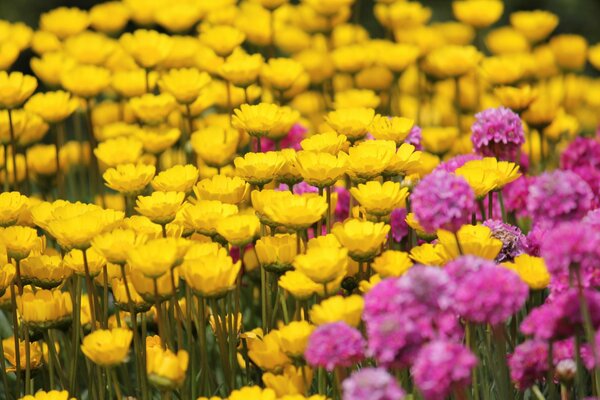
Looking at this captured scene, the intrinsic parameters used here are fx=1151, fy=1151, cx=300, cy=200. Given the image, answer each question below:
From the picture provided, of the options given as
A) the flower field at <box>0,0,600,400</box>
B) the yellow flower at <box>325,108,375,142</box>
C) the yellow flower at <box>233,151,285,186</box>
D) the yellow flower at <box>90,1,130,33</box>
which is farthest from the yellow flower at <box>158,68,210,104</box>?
the yellow flower at <box>90,1,130,33</box>

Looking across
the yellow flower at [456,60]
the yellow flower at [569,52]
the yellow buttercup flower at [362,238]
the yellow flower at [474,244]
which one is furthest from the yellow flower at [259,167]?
the yellow flower at [569,52]

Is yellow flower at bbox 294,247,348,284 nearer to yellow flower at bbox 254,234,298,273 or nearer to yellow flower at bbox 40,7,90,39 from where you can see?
yellow flower at bbox 254,234,298,273

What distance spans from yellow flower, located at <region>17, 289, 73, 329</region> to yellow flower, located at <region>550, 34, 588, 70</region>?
2.33 metres

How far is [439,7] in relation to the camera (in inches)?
259

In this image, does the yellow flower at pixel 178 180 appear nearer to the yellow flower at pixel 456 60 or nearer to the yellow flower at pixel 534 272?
the yellow flower at pixel 534 272

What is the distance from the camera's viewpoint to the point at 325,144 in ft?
7.66

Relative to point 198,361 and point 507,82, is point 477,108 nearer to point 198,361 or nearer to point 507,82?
point 507,82

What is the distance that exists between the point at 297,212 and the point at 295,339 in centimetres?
27

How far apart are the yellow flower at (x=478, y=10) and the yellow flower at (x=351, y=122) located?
128cm


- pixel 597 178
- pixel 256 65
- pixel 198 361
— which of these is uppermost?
pixel 256 65

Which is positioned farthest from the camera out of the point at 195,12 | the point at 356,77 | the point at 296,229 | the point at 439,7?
the point at 439,7

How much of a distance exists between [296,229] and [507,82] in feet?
4.66

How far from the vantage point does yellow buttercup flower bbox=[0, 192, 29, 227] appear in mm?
2240

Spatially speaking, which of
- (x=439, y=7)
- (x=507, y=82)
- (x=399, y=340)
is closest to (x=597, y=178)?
(x=507, y=82)
